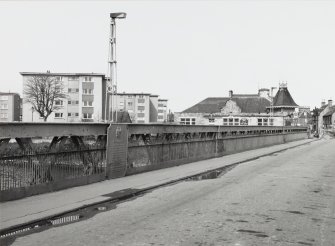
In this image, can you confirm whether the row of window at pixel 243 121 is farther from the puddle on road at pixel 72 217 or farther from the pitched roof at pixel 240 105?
the puddle on road at pixel 72 217

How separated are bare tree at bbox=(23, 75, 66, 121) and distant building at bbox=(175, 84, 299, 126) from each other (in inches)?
1121

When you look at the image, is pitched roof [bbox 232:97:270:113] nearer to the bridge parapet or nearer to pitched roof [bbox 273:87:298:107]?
pitched roof [bbox 273:87:298:107]

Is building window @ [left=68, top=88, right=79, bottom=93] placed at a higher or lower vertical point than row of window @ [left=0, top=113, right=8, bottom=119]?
higher

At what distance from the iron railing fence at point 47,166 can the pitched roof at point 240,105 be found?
291 ft

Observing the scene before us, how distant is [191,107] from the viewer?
100 metres

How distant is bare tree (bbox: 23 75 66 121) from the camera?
280 ft

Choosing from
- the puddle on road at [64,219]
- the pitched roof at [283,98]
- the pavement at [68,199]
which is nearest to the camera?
the puddle on road at [64,219]

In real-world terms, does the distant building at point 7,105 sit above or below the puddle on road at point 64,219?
above

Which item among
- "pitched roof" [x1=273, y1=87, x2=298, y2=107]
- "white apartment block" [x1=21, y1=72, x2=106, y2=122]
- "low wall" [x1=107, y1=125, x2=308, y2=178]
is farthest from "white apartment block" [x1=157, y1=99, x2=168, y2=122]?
"low wall" [x1=107, y1=125, x2=308, y2=178]

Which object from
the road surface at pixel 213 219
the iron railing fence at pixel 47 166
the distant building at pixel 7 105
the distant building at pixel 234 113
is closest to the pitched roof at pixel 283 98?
the distant building at pixel 234 113

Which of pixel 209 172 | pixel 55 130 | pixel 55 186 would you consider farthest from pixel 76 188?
Answer: pixel 209 172

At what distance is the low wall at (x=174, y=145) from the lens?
12.7m

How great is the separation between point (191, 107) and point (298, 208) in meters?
92.6

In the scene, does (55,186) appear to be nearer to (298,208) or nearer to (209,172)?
(298,208)
